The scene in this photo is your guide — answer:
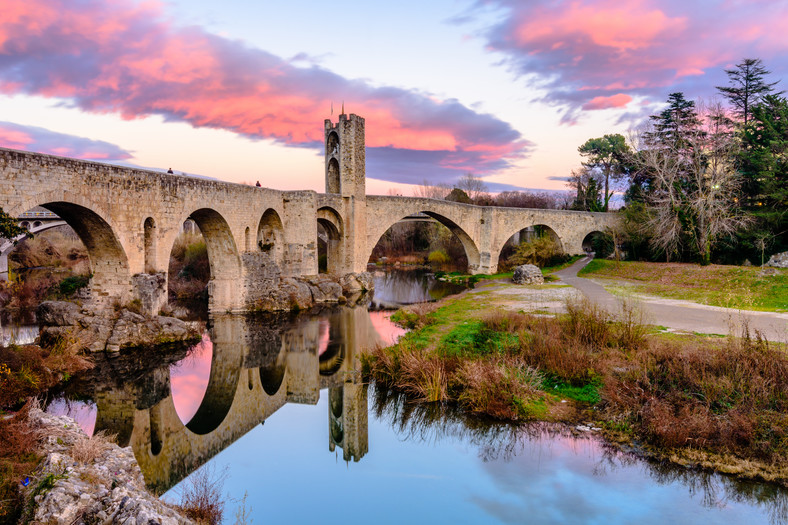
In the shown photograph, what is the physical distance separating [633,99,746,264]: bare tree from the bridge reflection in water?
18002mm

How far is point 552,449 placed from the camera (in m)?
7.83

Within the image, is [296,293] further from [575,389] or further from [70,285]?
[575,389]

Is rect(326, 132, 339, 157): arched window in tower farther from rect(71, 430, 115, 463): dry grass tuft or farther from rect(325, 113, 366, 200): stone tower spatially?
rect(71, 430, 115, 463): dry grass tuft

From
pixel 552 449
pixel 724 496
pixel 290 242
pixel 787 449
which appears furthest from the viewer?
pixel 290 242

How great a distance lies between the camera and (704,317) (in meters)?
14.3

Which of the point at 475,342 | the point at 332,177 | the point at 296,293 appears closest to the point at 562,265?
the point at 332,177

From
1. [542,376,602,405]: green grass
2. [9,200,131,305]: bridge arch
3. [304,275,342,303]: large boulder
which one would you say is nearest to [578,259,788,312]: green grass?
[542,376,602,405]: green grass

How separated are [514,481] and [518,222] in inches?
1299

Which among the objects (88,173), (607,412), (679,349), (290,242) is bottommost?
(607,412)

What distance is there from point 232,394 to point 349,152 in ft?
62.2

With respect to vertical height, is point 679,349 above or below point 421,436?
above

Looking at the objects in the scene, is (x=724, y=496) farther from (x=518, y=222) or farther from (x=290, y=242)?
(x=518, y=222)

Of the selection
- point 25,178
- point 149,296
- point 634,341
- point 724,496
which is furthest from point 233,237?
point 724,496

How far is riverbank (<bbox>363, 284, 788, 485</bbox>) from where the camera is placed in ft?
23.8
